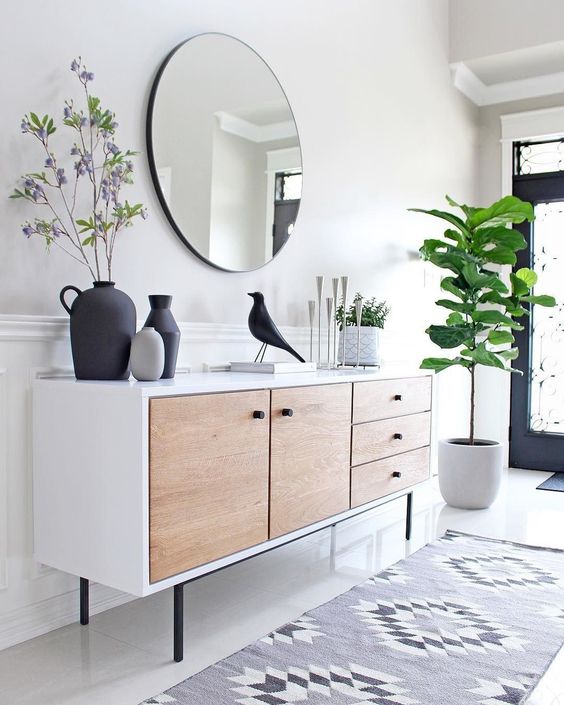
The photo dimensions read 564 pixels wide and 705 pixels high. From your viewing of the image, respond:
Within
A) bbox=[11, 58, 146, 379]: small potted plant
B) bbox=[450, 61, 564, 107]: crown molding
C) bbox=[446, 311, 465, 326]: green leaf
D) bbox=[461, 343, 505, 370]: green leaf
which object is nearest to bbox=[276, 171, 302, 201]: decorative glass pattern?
bbox=[11, 58, 146, 379]: small potted plant

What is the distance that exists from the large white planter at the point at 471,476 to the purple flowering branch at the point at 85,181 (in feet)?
7.04

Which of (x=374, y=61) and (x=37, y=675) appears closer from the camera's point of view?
(x=37, y=675)

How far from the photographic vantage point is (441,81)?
14.5ft

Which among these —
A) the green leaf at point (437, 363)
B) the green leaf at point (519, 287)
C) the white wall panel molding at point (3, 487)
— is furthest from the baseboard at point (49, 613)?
the green leaf at point (519, 287)

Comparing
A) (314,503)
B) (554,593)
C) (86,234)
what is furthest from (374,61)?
(554,593)

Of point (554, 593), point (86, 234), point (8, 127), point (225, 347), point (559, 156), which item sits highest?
point (559, 156)

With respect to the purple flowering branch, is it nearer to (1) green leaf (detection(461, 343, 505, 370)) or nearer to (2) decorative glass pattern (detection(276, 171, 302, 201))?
(2) decorative glass pattern (detection(276, 171, 302, 201))

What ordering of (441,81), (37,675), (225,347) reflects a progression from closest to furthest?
1. (37,675)
2. (225,347)
3. (441,81)

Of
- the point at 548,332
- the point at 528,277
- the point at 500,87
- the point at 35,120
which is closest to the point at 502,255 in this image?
the point at 528,277

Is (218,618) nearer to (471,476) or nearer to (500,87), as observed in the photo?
(471,476)

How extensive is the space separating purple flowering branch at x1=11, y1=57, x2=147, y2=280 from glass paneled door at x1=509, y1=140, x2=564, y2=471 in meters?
3.34

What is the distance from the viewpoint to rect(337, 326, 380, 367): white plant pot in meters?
3.00

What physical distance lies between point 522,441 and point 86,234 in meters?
3.63

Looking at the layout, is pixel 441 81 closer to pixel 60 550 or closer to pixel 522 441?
pixel 522 441
